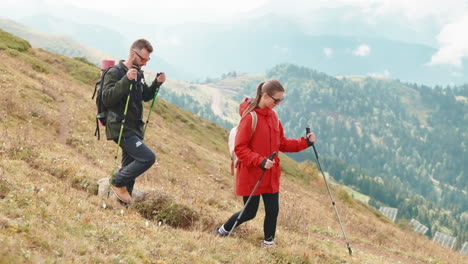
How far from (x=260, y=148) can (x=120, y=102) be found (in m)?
3.17

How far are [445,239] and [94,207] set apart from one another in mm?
217791

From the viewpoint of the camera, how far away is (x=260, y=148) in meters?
7.86

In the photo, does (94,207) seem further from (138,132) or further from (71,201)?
(138,132)

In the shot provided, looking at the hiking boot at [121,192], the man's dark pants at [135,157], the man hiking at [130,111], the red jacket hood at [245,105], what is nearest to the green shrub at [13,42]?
the hiking boot at [121,192]

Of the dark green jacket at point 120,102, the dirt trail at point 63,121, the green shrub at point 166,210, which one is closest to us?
the dark green jacket at point 120,102

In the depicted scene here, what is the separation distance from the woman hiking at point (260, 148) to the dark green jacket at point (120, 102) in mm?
2342

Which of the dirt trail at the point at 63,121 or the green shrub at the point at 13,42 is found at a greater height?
the green shrub at the point at 13,42

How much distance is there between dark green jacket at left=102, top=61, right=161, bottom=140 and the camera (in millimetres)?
7668

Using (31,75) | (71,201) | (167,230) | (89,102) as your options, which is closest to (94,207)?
(71,201)

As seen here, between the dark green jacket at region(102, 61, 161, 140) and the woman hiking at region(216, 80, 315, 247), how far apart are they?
92.2 inches

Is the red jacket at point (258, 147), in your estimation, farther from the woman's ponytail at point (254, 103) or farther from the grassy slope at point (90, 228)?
the grassy slope at point (90, 228)

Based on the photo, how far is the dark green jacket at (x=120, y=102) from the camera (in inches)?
302

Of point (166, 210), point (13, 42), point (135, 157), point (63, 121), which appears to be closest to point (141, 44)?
point (135, 157)

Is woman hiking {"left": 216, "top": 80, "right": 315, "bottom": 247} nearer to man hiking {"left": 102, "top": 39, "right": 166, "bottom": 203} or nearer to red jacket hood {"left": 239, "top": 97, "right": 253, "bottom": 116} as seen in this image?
red jacket hood {"left": 239, "top": 97, "right": 253, "bottom": 116}
